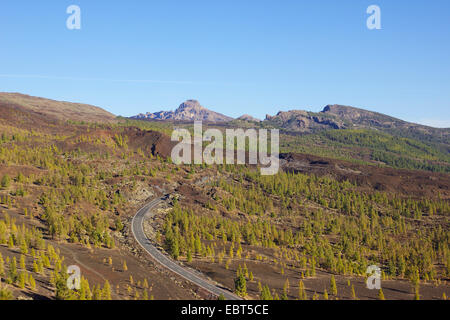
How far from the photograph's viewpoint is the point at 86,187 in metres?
141

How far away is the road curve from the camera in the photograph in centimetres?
7369

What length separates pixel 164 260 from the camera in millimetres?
89812

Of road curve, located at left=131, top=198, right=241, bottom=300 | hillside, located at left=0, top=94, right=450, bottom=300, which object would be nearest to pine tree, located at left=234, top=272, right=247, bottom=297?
road curve, located at left=131, top=198, right=241, bottom=300

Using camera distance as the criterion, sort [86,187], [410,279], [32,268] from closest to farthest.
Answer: [32,268] → [410,279] → [86,187]

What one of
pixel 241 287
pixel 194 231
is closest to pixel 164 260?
pixel 241 287

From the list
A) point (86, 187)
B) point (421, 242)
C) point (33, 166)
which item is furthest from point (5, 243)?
point (421, 242)

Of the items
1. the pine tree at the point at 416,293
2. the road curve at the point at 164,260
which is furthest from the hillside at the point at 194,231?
the road curve at the point at 164,260

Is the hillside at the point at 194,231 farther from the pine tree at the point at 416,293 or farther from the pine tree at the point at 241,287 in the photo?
the pine tree at the point at 241,287

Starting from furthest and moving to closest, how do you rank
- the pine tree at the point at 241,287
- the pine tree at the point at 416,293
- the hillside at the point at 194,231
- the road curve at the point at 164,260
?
the pine tree at the point at 416,293
the hillside at the point at 194,231
the road curve at the point at 164,260
the pine tree at the point at 241,287

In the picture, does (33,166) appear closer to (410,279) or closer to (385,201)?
(410,279)

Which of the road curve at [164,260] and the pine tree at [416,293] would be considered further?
the pine tree at [416,293]

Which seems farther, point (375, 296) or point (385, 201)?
point (385, 201)

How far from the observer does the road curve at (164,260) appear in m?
73.7

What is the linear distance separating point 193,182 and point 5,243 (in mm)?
108171
